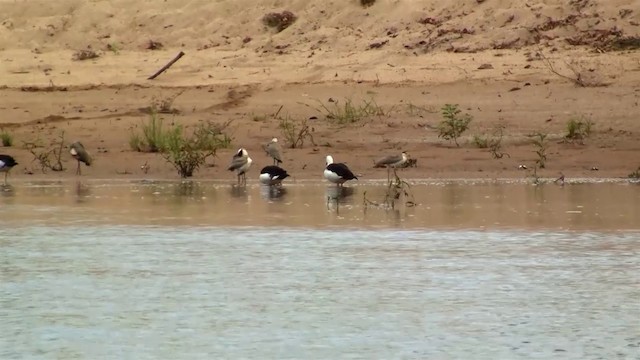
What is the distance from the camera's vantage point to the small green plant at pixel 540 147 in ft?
52.7

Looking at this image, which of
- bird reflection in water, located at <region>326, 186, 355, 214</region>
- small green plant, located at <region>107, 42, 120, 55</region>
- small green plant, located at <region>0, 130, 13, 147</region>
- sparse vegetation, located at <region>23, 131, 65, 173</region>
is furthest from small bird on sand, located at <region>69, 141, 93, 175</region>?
small green plant, located at <region>107, 42, 120, 55</region>

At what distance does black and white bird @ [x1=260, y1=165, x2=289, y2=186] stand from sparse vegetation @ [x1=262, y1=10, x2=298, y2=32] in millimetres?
8245

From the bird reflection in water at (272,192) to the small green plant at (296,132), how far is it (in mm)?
2162

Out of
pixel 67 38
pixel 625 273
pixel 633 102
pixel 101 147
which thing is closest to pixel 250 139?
pixel 101 147

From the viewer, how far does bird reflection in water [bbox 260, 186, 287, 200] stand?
46.8ft

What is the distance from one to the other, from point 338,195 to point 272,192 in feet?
2.44

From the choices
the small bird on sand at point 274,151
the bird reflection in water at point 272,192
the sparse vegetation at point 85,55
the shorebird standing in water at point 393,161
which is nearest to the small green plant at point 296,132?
the small bird on sand at point 274,151

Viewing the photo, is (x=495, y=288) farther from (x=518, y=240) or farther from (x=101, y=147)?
(x=101, y=147)

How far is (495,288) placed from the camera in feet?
28.9

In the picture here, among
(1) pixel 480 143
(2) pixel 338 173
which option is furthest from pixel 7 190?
(1) pixel 480 143

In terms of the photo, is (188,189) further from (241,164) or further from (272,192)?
(272,192)

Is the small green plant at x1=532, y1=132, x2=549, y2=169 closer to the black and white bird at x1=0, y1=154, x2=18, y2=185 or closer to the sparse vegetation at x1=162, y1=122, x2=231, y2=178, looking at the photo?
the sparse vegetation at x1=162, y1=122, x2=231, y2=178

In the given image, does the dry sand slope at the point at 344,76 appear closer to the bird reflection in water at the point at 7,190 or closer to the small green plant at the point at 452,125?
the small green plant at the point at 452,125

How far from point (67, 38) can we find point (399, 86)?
274 inches
